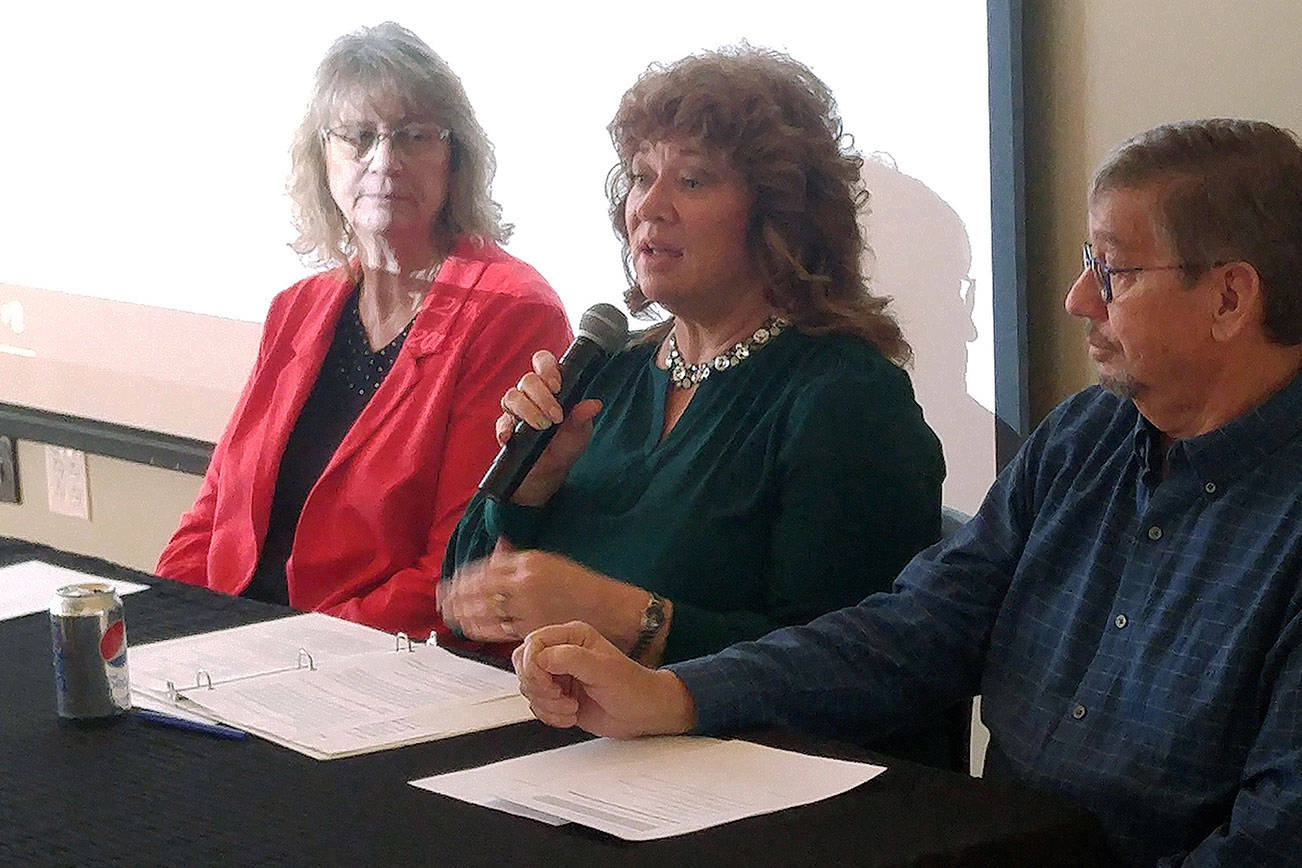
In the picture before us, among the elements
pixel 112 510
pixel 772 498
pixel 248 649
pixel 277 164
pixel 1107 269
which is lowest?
pixel 112 510

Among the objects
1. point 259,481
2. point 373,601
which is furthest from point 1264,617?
point 259,481

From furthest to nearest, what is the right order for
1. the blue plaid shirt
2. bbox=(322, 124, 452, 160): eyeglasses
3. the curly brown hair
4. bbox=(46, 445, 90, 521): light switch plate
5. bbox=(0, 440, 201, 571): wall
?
bbox=(46, 445, 90, 521): light switch plate → bbox=(0, 440, 201, 571): wall → bbox=(322, 124, 452, 160): eyeglasses → the curly brown hair → the blue plaid shirt

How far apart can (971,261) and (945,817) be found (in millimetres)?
1126

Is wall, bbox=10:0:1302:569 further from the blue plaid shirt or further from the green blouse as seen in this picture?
the blue plaid shirt

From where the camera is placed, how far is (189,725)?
1.46 m

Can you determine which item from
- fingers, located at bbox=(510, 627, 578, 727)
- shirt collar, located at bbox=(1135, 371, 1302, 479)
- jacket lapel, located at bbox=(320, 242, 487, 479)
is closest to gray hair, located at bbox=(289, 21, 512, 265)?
jacket lapel, located at bbox=(320, 242, 487, 479)

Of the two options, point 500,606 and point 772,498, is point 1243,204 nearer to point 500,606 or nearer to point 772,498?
point 772,498

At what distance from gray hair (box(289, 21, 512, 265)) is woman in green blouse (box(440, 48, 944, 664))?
0.49m

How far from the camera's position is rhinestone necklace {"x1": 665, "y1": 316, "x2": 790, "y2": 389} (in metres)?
1.97

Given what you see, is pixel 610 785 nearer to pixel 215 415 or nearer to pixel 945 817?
pixel 945 817

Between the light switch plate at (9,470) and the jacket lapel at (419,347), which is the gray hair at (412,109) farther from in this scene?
the light switch plate at (9,470)

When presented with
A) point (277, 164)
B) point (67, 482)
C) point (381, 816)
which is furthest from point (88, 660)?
point (67, 482)

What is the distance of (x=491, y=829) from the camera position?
3.97 feet

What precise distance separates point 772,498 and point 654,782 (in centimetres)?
60
